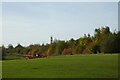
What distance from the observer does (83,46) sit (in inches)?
3258

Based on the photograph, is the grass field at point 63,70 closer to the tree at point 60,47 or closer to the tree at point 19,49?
the tree at point 60,47

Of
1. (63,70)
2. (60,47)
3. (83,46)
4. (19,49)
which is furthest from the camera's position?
(19,49)

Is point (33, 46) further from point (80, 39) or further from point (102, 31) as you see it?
point (102, 31)

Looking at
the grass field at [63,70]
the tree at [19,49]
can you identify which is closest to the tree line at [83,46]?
the tree at [19,49]

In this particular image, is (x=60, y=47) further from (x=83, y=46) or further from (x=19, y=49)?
(x=19, y=49)

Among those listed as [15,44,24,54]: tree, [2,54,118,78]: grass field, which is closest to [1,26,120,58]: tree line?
[15,44,24,54]: tree

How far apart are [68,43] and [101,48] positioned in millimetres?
22321

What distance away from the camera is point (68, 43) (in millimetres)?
92000

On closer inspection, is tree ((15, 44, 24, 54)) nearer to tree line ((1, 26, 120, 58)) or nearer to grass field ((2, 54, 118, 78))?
tree line ((1, 26, 120, 58))

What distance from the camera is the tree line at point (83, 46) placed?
6894 cm

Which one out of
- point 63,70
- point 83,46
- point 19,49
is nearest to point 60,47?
point 83,46

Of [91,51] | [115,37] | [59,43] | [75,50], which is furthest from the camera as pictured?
[59,43]

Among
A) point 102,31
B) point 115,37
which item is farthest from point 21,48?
point 115,37

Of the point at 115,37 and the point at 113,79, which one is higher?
the point at 115,37
